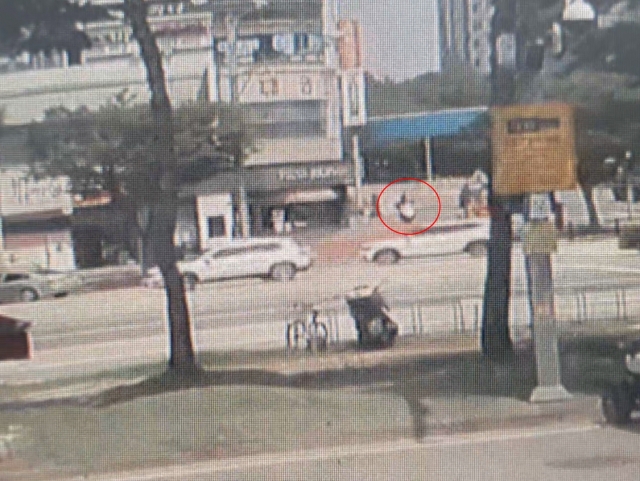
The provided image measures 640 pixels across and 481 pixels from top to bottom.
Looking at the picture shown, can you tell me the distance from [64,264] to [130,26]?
3.17 feet

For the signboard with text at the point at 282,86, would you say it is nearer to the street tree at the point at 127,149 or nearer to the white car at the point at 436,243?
the street tree at the point at 127,149

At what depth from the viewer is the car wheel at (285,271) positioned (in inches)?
143

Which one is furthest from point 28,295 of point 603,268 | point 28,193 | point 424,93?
point 603,268

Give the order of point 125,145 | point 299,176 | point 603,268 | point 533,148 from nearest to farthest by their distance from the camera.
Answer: point 125,145 < point 299,176 < point 533,148 < point 603,268

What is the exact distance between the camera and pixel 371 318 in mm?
3729

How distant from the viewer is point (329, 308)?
3711mm

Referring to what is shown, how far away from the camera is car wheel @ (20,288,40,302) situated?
3.60 m

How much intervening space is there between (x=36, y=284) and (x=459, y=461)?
1.85 metres

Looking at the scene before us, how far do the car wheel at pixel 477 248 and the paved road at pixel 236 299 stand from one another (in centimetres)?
3

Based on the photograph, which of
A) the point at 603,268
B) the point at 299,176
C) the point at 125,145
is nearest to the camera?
the point at 125,145

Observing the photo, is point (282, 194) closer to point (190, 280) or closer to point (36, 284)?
point (190, 280)

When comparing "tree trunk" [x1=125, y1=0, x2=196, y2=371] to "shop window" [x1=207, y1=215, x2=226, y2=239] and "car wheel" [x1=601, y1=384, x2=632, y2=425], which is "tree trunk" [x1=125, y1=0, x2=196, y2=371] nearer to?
"shop window" [x1=207, y1=215, x2=226, y2=239]

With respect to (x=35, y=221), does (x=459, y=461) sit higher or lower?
lower

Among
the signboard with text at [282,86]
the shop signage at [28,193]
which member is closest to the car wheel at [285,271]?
the signboard with text at [282,86]
